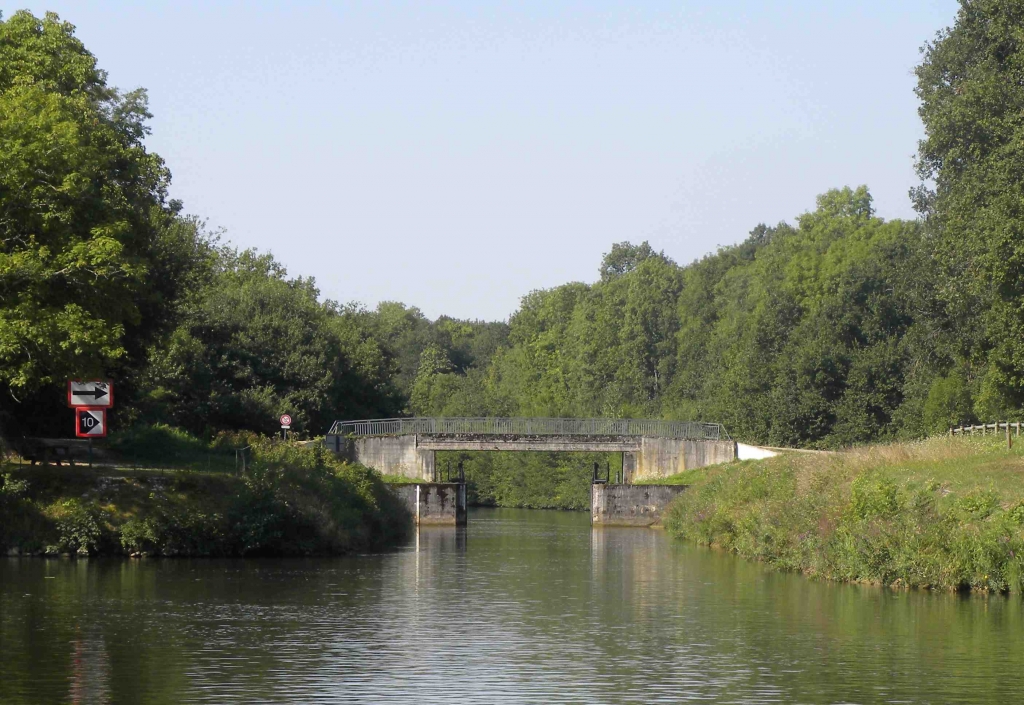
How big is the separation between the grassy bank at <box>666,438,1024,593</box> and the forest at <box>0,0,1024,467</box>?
10039 mm

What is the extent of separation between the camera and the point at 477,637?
2811 centimetres

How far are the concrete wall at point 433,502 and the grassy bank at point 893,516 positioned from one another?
76.1 feet

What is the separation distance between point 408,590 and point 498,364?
5139 inches

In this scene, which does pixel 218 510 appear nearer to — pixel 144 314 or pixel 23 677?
pixel 144 314

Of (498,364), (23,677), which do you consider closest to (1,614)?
(23,677)

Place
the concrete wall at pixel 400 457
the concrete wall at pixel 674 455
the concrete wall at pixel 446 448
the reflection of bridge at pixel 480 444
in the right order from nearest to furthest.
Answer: the concrete wall at pixel 674 455 < the reflection of bridge at pixel 480 444 < the concrete wall at pixel 446 448 < the concrete wall at pixel 400 457

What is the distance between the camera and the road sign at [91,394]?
138ft

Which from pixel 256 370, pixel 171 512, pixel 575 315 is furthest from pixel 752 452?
pixel 575 315

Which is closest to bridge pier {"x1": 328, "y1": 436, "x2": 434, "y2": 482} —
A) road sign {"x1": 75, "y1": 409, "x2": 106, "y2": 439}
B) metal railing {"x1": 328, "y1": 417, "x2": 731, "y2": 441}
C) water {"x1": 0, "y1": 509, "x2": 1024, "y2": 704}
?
metal railing {"x1": 328, "y1": 417, "x2": 731, "y2": 441}

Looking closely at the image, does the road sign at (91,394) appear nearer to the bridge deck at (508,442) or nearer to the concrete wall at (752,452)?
the concrete wall at (752,452)

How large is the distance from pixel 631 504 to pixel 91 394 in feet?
125

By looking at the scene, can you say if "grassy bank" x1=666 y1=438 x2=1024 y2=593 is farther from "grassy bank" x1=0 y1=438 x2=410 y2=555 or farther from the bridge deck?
the bridge deck

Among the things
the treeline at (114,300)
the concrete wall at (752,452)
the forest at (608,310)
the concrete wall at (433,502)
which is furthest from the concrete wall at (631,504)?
the treeline at (114,300)

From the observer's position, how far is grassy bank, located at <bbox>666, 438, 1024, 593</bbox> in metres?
34.8
